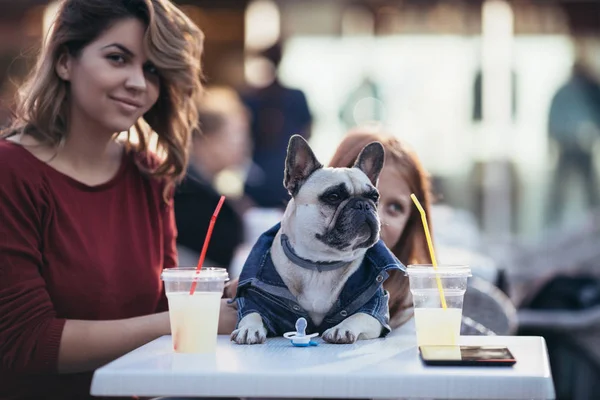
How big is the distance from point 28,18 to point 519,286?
449 centimetres

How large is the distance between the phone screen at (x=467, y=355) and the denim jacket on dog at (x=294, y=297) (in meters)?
0.21

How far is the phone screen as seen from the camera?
1.75 meters

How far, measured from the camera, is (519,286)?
6.43 metres

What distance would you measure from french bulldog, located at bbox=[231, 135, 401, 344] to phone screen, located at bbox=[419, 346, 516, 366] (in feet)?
0.71

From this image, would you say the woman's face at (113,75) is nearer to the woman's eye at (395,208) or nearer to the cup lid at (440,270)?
the woman's eye at (395,208)

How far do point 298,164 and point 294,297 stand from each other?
30 centimetres

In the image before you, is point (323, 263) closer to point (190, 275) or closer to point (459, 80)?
point (190, 275)

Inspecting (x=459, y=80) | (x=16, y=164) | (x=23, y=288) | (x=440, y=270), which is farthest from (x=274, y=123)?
(x=440, y=270)

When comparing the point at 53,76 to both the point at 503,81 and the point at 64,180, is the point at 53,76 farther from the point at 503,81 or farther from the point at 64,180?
the point at 503,81

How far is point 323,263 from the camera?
207cm

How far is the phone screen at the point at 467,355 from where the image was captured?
1.75 metres

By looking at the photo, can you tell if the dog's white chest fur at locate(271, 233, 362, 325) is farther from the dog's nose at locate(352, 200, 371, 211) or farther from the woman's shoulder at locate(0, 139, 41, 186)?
the woman's shoulder at locate(0, 139, 41, 186)

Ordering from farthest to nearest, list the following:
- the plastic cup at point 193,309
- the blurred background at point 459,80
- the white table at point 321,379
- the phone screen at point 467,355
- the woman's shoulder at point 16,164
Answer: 1. the blurred background at point 459,80
2. the woman's shoulder at point 16,164
3. the plastic cup at point 193,309
4. the phone screen at point 467,355
5. the white table at point 321,379

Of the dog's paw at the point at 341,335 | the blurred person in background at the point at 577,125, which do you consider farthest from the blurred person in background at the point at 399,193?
the blurred person in background at the point at 577,125
